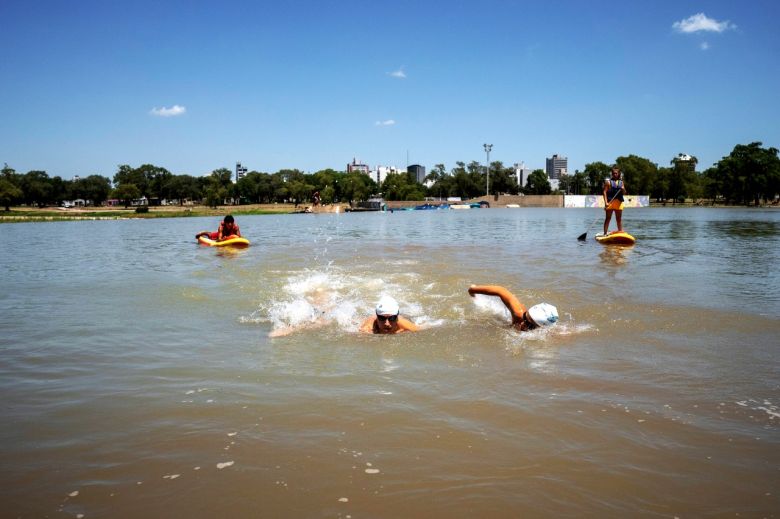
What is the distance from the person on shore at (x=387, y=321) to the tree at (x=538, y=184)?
16638 cm

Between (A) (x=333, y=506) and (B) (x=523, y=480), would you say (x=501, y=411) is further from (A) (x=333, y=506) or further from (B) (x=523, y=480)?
(A) (x=333, y=506)

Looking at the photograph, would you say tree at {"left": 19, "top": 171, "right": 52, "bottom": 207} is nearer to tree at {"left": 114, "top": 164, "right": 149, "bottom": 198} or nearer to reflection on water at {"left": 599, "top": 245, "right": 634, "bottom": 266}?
tree at {"left": 114, "top": 164, "right": 149, "bottom": 198}

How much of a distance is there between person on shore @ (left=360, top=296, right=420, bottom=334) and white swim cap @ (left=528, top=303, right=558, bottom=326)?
1652mm

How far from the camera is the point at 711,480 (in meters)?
3.27

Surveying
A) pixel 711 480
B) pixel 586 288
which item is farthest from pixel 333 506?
pixel 586 288

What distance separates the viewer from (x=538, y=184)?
166 m

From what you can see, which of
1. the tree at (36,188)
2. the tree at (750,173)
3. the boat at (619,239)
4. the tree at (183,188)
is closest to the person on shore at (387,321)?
the boat at (619,239)

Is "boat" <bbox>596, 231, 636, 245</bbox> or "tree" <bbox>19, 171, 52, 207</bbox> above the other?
"tree" <bbox>19, 171, 52, 207</bbox>

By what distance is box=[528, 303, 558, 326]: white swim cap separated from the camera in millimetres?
7129

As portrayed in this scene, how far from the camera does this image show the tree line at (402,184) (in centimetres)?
11262

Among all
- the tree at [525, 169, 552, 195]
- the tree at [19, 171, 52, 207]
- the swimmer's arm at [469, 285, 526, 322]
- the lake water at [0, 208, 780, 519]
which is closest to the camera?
the lake water at [0, 208, 780, 519]

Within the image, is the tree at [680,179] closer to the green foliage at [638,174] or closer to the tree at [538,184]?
the green foliage at [638,174]

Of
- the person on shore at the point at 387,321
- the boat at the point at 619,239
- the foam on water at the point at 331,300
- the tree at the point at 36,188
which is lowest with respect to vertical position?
the foam on water at the point at 331,300

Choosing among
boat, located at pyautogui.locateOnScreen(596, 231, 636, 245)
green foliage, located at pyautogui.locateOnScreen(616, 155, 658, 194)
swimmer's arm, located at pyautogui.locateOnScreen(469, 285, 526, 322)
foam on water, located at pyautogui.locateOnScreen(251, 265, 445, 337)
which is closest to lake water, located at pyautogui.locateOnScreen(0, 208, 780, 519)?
foam on water, located at pyautogui.locateOnScreen(251, 265, 445, 337)
